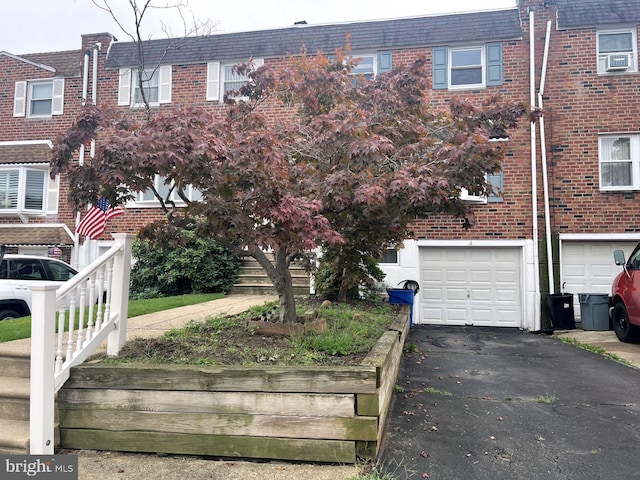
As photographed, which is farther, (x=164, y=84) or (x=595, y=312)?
(x=164, y=84)

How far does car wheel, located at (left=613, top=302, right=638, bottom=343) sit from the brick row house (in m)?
2.64

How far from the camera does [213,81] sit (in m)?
14.1

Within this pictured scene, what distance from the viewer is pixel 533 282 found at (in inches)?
463

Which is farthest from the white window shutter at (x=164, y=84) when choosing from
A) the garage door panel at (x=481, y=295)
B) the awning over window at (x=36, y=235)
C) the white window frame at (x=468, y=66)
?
the garage door panel at (x=481, y=295)

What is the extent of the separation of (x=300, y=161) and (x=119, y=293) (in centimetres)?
262

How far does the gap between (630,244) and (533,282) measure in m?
2.46

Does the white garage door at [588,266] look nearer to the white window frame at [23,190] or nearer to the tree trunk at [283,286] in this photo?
the tree trunk at [283,286]

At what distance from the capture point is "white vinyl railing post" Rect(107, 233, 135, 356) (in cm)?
443

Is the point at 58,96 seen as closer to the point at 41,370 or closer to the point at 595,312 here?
the point at 41,370

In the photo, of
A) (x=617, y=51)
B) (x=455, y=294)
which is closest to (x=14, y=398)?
(x=455, y=294)

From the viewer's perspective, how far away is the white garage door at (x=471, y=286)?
12188 millimetres

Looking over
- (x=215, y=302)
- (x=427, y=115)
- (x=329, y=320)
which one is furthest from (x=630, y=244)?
(x=215, y=302)

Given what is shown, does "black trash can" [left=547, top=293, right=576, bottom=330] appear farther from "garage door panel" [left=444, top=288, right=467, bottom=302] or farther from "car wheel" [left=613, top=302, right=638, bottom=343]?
"garage door panel" [left=444, top=288, right=467, bottom=302]

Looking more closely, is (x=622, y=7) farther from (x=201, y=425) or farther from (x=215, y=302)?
(x=201, y=425)
